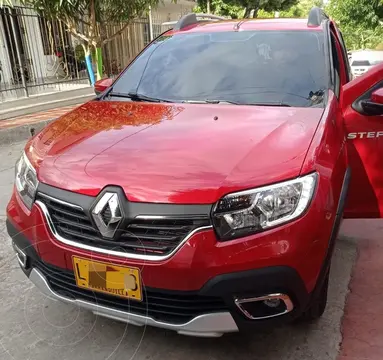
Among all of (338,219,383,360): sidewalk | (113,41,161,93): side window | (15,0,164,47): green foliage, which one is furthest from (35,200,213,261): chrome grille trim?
(15,0,164,47): green foliage

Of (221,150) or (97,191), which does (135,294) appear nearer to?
→ (97,191)

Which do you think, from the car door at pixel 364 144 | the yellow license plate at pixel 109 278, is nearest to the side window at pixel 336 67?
the car door at pixel 364 144

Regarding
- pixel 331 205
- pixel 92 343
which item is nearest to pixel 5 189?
pixel 92 343

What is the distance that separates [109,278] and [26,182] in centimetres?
71

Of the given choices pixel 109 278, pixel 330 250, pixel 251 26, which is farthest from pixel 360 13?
pixel 109 278

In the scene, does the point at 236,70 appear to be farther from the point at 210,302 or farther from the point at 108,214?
the point at 210,302

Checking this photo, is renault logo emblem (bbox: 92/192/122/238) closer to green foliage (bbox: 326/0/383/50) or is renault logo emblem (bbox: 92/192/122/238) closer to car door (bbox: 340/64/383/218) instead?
car door (bbox: 340/64/383/218)

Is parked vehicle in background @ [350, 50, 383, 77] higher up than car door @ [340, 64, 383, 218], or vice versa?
car door @ [340, 64, 383, 218]

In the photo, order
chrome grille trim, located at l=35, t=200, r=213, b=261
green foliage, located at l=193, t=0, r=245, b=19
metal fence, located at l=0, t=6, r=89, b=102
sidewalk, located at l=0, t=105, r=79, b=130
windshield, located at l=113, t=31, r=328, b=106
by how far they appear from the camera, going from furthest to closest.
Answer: green foliage, located at l=193, t=0, r=245, b=19 < metal fence, located at l=0, t=6, r=89, b=102 < sidewalk, located at l=0, t=105, r=79, b=130 < windshield, located at l=113, t=31, r=328, b=106 < chrome grille trim, located at l=35, t=200, r=213, b=261

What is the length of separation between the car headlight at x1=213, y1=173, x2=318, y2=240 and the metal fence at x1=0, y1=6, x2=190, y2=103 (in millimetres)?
7620

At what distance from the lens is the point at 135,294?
1.89m

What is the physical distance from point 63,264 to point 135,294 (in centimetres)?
37

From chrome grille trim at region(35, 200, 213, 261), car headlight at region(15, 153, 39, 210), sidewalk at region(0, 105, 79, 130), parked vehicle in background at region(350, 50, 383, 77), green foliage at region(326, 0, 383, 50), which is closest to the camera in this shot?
chrome grille trim at region(35, 200, 213, 261)

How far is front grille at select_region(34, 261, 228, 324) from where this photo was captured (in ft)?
6.04
